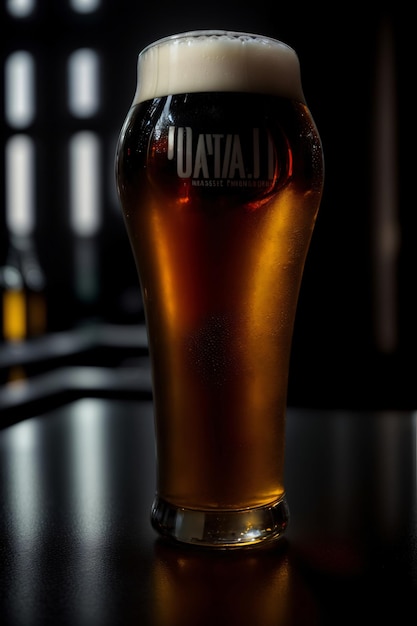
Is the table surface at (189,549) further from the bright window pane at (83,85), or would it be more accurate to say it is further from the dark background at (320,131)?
the bright window pane at (83,85)

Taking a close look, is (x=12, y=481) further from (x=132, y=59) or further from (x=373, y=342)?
(x=132, y=59)

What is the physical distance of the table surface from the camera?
0.44 m

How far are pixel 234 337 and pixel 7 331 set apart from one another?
98.8 inches

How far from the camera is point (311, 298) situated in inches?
207

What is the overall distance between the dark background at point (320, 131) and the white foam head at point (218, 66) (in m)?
4.03

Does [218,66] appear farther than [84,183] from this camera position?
No

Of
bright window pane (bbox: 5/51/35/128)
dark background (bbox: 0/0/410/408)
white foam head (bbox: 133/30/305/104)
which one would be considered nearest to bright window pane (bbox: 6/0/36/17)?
dark background (bbox: 0/0/410/408)

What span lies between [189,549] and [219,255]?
0.22m

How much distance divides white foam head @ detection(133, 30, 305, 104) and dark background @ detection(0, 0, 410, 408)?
4.03 m

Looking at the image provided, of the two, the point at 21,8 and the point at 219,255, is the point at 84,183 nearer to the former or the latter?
the point at 21,8

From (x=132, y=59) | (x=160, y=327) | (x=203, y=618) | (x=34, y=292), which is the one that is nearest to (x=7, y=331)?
(x=34, y=292)

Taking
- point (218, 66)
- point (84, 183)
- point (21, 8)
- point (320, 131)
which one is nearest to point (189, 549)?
point (218, 66)

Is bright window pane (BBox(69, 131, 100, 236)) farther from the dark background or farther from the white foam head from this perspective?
the white foam head

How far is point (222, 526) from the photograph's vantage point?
578 millimetres
